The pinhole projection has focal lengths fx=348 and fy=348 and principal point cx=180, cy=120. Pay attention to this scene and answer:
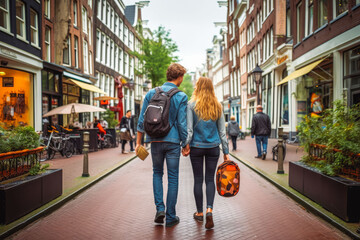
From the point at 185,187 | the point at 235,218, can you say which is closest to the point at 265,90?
the point at 185,187

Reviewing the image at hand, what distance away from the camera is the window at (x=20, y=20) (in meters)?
14.2

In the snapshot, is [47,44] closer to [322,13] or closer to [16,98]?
[16,98]

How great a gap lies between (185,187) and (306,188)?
2470 mm

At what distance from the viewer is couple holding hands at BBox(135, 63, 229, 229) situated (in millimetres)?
4152

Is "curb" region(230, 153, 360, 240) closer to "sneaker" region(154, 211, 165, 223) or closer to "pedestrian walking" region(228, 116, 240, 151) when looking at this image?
"sneaker" region(154, 211, 165, 223)

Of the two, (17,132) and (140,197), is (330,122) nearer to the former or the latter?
(140,197)

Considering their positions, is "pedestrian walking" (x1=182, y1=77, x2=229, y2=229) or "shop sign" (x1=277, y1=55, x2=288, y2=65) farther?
"shop sign" (x1=277, y1=55, x2=288, y2=65)

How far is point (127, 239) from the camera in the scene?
12.9 feet

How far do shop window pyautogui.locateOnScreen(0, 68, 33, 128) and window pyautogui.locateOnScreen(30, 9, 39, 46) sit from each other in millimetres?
1700

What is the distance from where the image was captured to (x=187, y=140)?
4.11m

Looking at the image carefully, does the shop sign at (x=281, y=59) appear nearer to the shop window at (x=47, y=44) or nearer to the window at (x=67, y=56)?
the window at (x=67, y=56)

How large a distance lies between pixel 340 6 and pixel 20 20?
42.0ft

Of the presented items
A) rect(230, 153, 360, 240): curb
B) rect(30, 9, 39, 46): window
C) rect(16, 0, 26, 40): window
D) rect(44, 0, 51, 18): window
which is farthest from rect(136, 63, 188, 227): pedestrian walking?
rect(44, 0, 51, 18): window

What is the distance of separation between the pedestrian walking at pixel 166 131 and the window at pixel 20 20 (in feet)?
39.6
